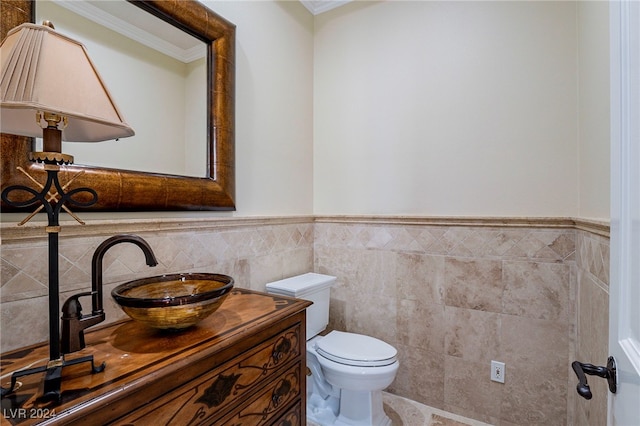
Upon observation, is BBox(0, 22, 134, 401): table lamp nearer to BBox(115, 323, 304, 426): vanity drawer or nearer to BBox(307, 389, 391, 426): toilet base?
BBox(115, 323, 304, 426): vanity drawer

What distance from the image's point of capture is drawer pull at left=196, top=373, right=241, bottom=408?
2.81ft

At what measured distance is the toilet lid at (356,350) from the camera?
5.27ft

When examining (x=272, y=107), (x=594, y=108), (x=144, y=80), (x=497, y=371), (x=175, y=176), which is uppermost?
(x=272, y=107)

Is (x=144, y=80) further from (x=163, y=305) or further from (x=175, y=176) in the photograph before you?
(x=163, y=305)

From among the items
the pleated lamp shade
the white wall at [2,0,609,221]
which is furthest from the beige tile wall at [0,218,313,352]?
the pleated lamp shade

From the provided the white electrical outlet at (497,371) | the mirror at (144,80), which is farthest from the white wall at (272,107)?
the white electrical outlet at (497,371)

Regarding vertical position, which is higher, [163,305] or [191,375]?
[163,305]

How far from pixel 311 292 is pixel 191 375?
111 centimetres

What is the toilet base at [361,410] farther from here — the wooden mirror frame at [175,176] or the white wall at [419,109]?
the wooden mirror frame at [175,176]

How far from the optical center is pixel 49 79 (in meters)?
0.65

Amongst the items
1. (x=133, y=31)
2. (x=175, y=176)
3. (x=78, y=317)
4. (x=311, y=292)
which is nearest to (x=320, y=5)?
(x=133, y=31)

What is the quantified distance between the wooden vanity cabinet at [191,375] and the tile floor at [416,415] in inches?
35.6

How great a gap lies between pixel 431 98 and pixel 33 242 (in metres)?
2.06

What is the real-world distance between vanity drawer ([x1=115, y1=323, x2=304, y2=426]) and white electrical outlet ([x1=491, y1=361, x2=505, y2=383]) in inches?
47.9
